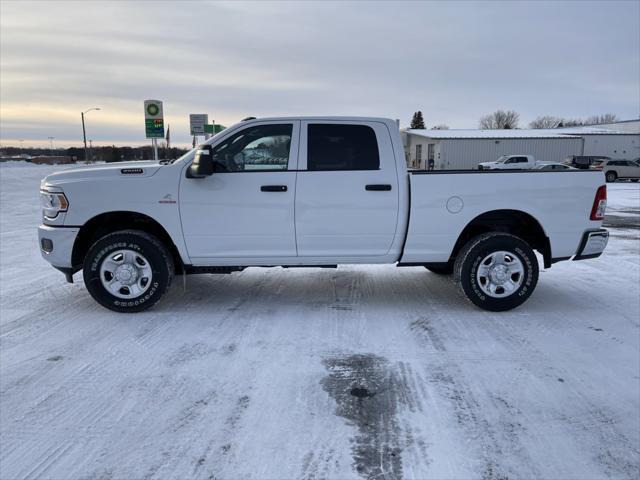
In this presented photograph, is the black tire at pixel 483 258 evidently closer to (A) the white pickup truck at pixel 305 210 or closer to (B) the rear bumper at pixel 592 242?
(A) the white pickup truck at pixel 305 210

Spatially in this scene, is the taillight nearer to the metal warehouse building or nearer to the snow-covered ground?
the snow-covered ground

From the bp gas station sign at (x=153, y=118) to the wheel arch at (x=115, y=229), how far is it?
11.9 meters

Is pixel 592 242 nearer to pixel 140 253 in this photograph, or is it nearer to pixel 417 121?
pixel 140 253

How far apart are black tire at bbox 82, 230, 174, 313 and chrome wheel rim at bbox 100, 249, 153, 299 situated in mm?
32

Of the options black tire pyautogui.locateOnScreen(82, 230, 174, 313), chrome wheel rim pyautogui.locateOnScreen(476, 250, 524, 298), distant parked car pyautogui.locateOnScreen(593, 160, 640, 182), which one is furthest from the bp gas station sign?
distant parked car pyautogui.locateOnScreen(593, 160, 640, 182)

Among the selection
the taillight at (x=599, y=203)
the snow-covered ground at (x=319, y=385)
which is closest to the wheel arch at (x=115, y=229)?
the snow-covered ground at (x=319, y=385)

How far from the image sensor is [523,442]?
2717 millimetres

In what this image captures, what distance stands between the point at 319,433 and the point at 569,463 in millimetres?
1408

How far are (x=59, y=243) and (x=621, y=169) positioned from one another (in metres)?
34.7

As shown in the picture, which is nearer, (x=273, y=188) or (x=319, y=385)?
(x=319, y=385)

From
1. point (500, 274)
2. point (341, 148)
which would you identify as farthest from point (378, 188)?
point (500, 274)

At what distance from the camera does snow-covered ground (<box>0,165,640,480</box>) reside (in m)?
2.57

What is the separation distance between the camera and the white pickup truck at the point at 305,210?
483cm

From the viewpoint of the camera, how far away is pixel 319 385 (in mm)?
3371
